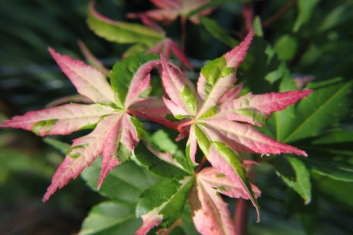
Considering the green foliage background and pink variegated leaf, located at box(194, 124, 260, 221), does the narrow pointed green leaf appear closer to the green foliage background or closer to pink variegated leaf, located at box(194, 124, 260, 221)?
the green foliage background

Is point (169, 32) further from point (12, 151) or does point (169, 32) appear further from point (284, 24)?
point (12, 151)

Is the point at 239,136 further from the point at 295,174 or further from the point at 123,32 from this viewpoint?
the point at 123,32

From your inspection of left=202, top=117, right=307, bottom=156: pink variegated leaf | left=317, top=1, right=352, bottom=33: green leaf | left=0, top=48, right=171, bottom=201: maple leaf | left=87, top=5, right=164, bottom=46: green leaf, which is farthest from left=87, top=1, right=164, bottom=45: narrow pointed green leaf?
left=317, top=1, right=352, bottom=33: green leaf

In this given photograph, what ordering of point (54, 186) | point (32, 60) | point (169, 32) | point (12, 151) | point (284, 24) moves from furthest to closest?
point (12, 151), point (32, 60), point (169, 32), point (284, 24), point (54, 186)

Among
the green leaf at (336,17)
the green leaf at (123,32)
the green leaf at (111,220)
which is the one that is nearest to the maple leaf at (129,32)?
the green leaf at (123,32)

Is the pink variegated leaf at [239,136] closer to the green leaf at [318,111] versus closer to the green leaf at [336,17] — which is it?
the green leaf at [318,111]

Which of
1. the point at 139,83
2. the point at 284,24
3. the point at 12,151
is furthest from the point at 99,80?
the point at 12,151
